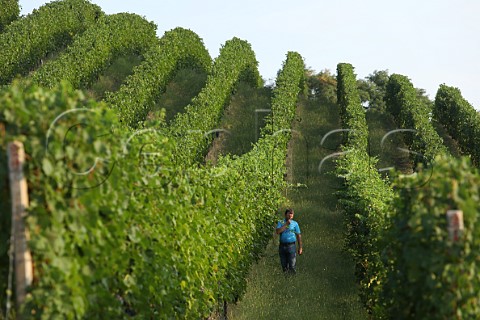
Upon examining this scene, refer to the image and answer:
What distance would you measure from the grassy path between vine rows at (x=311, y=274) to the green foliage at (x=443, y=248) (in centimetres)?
665

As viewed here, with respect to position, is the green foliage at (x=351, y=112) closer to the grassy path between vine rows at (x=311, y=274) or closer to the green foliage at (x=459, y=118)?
the grassy path between vine rows at (x=311, y=274)

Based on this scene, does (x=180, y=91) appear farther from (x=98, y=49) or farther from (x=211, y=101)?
(x=211, y=101)

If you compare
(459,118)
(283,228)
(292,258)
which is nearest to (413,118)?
(459,118)

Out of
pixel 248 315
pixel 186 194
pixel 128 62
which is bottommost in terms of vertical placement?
pixel 248 315

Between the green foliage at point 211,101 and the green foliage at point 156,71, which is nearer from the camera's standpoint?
the green foliage at point 211,101

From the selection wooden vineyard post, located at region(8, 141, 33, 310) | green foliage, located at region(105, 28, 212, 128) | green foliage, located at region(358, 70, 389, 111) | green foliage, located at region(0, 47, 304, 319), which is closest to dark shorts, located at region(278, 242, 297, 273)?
green foliage, located at region(0, 47, 304, 319)

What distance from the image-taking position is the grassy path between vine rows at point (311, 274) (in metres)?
15.5

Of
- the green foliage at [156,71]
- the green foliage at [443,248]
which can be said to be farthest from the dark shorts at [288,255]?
the green foliage at [156,71]

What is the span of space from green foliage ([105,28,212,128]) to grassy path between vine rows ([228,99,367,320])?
897 cm

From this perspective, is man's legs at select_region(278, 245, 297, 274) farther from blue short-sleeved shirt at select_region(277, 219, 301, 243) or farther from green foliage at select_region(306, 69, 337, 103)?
green foliage at select_region(306, 69, 337, 103)

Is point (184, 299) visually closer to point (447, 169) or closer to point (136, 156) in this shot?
point (136, 156)

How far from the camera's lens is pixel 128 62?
5184 centimetres

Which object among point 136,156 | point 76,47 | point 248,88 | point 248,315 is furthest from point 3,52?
point 136,156

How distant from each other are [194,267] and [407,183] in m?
4.23
